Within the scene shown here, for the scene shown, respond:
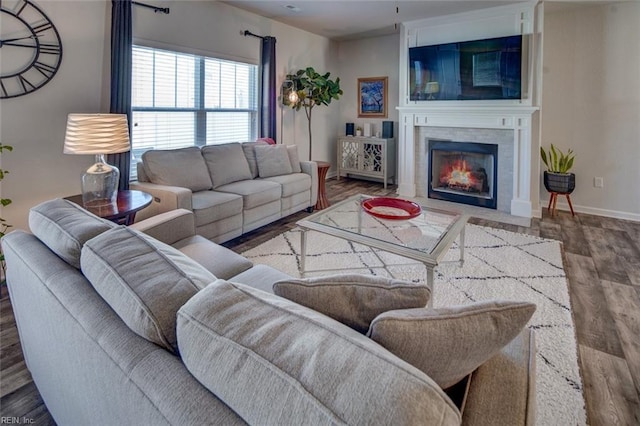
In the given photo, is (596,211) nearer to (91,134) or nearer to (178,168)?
(178,168)

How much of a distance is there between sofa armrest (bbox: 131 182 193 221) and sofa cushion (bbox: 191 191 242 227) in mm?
105

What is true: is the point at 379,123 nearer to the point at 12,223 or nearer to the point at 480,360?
the point at 12,223

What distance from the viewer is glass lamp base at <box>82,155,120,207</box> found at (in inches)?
98.1

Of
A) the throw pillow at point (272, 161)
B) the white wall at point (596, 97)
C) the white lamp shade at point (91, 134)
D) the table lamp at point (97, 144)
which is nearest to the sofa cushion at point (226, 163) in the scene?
the throw pillow at point (272, 161)

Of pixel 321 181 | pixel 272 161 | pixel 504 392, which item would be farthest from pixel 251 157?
pixel 504 392

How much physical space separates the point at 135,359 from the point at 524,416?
84 centimetres

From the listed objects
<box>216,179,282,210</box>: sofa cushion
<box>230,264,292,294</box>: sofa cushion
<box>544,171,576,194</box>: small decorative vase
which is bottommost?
<box>230,264,292,294</box>: sofa cushion

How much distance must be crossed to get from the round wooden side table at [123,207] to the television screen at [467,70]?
3.98 meters

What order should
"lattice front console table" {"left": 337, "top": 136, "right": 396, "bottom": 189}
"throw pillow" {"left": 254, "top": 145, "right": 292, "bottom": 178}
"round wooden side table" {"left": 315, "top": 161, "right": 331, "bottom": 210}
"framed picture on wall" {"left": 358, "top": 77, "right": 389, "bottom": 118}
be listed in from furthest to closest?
"framed picture on wall" {"left": 358, "top": 77, "right": 389, "bottom": 118} < "lattice front console table" {"left": 337, "top": 136, "right": 396, "bottom": 189} < "round wooden side table" {"left": 315, "top": 161, "right": 331, "bottom": 210} < "throw pillow" {"left": 254, "top": 145, "right": 292, "bottom": 178}

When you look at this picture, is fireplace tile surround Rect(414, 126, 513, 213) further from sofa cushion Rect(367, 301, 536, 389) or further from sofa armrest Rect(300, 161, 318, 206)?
sofa cushion Rect(367, 301, 536, 389)

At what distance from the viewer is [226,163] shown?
3.91 m

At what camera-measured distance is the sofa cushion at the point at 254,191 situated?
142 inches

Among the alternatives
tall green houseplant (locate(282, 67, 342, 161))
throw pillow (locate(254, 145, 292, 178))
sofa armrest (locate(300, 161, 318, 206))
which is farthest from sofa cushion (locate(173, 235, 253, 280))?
tall green houseplant (locate(282, 67, 342, 161))

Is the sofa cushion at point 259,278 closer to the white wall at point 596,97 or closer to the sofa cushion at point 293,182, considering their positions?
the sofa cushion at point 293,182
